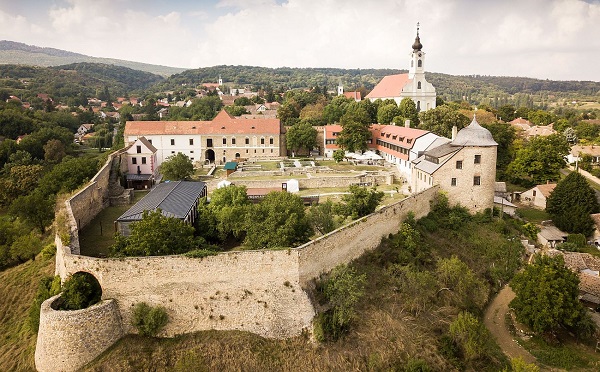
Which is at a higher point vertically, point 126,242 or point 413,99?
point 413,99

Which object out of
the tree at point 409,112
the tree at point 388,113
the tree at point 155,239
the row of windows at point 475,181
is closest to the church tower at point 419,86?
the tree at point 409,112

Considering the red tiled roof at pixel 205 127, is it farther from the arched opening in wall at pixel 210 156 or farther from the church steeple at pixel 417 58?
the church steeple at pixel 417 58

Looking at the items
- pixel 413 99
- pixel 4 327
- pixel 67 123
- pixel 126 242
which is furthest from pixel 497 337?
pixel 67 123

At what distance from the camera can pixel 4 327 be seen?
23406mm

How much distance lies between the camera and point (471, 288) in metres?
25.5

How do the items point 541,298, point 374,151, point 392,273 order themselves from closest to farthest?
1. point 541,298
2. point 392,273
3. point 374,151

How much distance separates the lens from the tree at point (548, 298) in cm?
2220

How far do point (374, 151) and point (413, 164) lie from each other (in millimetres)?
14434

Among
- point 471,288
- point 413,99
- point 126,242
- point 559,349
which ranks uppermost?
point 413,99

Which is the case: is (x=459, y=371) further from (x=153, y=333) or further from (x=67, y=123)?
(x=67, y=123)

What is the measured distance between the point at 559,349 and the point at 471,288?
513cm

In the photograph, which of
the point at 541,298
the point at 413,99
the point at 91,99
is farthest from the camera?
the point at 91,99

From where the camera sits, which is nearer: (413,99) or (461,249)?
(461,249)

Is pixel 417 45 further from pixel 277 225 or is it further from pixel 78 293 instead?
pixel 78 293
